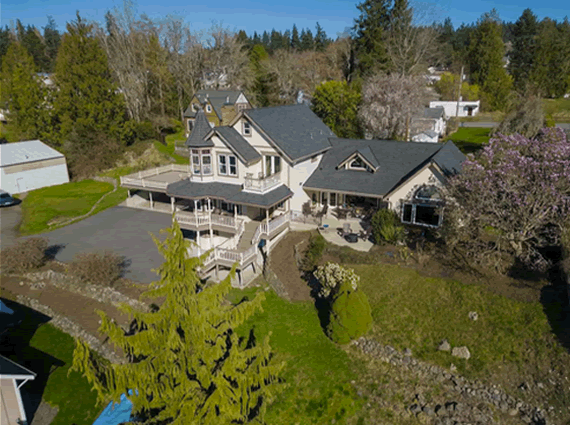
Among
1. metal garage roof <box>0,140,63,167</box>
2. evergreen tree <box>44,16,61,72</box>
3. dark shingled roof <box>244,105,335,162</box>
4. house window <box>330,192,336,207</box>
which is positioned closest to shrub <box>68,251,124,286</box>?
dark shingled roof <box>244,105,335,162</box>

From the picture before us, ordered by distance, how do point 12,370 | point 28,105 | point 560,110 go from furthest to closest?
point 560,110, point 28,105, point 12,370

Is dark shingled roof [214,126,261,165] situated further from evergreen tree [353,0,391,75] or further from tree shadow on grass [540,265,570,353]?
evergreen tree [353,0,391,75]

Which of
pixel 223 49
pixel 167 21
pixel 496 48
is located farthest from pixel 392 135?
pixel 496 48

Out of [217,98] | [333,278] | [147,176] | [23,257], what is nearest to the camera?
[333,278]

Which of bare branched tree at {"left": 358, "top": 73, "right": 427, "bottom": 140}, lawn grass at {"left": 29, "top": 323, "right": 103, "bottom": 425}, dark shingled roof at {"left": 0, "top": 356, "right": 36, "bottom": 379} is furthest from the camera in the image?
bare branched tree at {"left": 358, "top": 73, "right": 427, "bottom": 140}

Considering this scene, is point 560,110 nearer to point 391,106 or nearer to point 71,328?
point 391,106

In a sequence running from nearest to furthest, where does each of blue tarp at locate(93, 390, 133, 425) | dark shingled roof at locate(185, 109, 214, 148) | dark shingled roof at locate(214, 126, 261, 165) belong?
1. blue tarp at locate(93, 390, 133, 425)
2. dark shingled roof at locate(214, 126, 261, 165)
3. dark shingled roof at locate(185, 109, 214, 148)

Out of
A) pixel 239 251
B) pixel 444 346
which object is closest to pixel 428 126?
pixel 239 251
